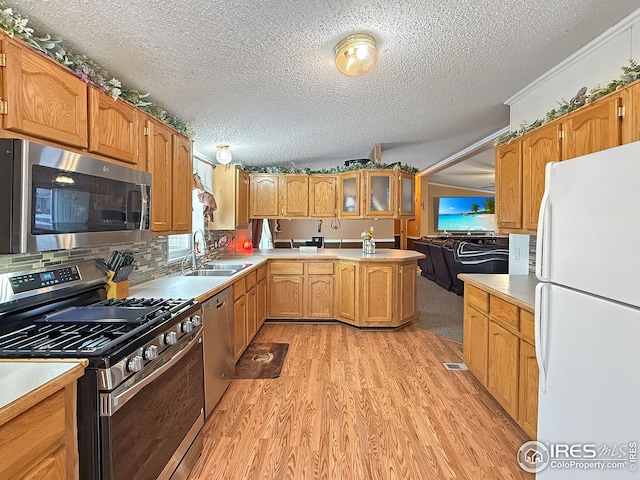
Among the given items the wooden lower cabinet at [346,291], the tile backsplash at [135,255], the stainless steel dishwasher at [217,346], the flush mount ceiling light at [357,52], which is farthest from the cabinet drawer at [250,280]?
the flush mount ceiling light at [357,52]

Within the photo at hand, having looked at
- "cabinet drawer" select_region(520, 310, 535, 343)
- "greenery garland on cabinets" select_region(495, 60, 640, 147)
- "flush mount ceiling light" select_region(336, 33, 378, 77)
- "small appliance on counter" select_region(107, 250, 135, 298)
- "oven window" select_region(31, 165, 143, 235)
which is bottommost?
"cabinet drawer" select_region(520, 310, 535, 343)

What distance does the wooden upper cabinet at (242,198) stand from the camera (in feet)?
14.3

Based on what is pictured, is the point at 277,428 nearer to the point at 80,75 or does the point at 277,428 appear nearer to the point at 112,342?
the point at 112,342

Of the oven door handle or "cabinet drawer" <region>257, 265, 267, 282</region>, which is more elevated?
"cabinet drawer" <region>257, 265, 267, 282</region>

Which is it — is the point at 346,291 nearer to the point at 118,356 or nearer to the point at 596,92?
the point at 596,92

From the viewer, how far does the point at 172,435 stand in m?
1.58

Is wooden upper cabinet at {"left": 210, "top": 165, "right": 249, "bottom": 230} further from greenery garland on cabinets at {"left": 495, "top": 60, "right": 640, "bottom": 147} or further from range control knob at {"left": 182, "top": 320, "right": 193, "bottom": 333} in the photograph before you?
greenery garland on cabinets at {"left": 495, "top": 60, "right": 640, "bottom": 147}

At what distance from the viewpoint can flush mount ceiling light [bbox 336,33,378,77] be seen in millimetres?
1894

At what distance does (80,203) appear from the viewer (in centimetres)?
152

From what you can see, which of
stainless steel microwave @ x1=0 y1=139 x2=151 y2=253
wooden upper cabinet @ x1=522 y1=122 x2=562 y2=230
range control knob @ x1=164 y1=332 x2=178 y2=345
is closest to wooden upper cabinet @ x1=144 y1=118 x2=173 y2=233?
stainless steel microwave @ x1=0 y1=139 x2=151 y2=253

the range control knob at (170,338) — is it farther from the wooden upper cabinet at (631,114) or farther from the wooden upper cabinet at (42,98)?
the wooden upper cabinet at (631,114)

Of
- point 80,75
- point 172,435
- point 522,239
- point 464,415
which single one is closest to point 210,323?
point 172,435

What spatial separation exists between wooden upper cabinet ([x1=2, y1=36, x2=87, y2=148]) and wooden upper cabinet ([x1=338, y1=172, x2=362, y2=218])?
11.3 feet

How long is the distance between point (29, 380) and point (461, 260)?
5879 millimetres
